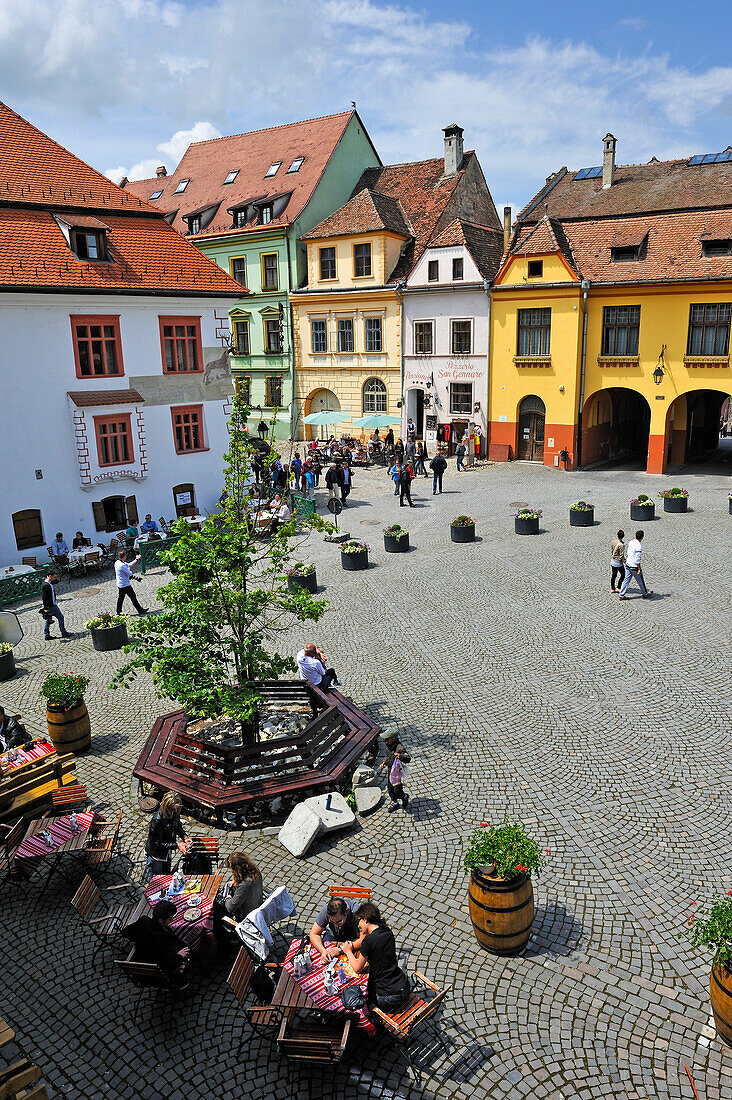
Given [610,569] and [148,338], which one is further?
[148,338]

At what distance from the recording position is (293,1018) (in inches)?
263

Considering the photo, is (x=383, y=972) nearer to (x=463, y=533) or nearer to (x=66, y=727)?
(x=66, y=727)

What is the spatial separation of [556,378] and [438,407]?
21.8 ft

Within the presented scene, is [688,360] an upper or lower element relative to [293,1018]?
upper

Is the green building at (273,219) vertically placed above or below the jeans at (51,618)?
above

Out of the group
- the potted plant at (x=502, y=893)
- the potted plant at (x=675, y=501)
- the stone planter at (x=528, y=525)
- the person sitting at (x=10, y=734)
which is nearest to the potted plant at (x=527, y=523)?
the stone planter at (x=528, y=525)

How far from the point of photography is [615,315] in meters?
33.2

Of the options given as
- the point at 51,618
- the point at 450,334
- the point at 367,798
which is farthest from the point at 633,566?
the point at 450,334

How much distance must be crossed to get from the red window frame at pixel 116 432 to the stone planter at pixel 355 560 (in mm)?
9742

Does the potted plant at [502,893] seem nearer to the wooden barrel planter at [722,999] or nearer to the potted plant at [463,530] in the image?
the wooden barrel planter at [722,999]

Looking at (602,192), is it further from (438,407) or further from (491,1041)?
(491,1041)

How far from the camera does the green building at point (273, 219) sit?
43.6 m

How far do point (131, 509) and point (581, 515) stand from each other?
1549cm

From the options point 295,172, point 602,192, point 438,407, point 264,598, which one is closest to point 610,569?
point 264,598
